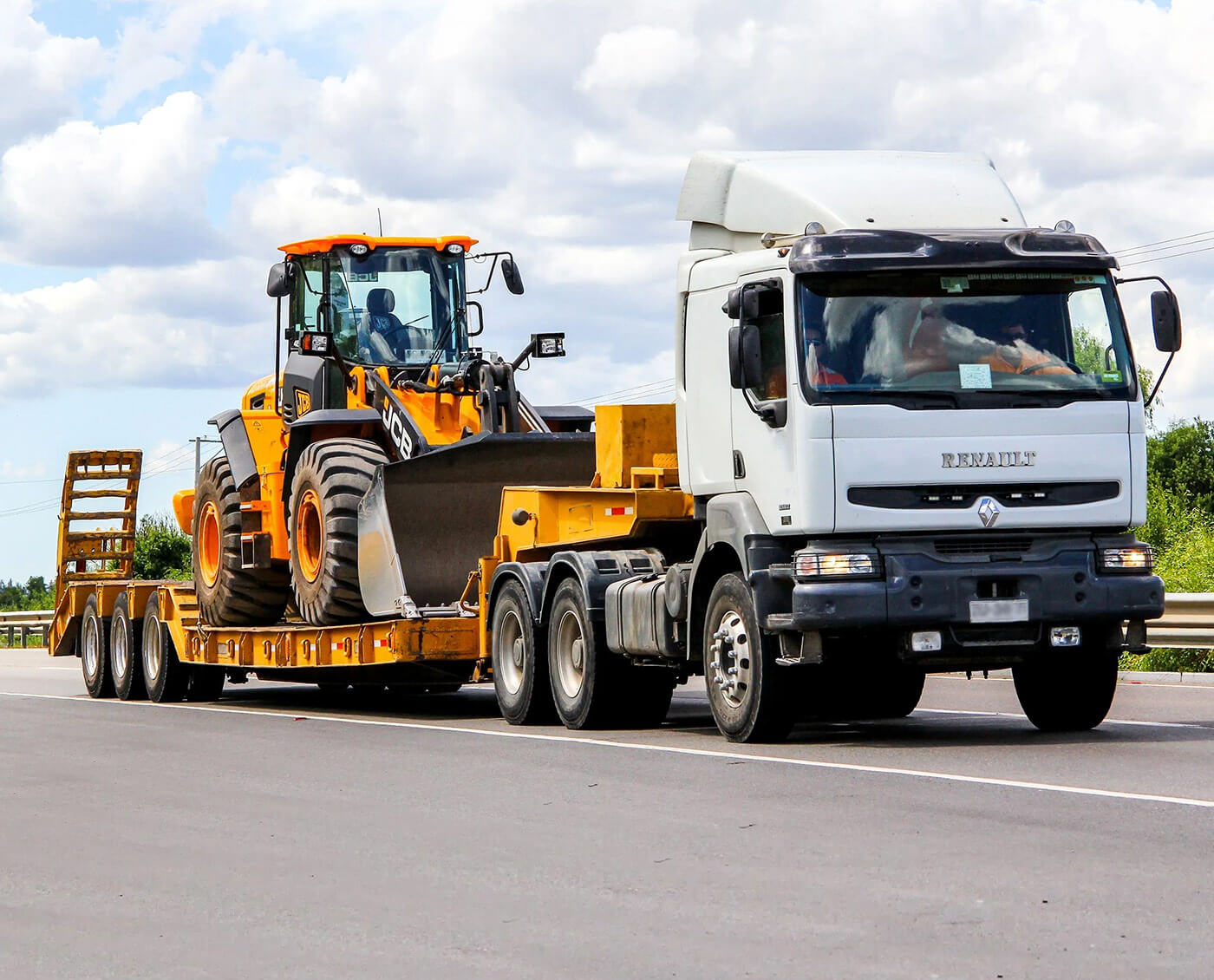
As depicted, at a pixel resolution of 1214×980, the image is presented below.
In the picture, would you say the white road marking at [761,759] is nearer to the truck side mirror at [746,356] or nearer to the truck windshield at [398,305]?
the truck side mirror at [746,356]

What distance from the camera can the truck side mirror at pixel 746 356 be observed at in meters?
12.0

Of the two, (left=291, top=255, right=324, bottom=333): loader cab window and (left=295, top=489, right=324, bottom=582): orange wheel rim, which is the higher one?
(left=291, top=255, right=324, bottom=333): loader cab window

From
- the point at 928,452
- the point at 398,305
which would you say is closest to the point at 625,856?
the point at 928,452

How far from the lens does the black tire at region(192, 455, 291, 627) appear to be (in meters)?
19.4

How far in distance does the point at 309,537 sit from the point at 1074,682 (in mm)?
7415

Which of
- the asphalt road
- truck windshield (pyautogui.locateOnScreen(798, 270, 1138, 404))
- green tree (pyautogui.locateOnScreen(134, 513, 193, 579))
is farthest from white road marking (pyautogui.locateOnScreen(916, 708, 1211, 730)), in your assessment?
green tree (pyautogui.locateOnScreen(134, 513, 193, 579))

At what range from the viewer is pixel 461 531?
16.6 m

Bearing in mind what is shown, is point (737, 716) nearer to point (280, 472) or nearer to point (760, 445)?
point (760, 445)

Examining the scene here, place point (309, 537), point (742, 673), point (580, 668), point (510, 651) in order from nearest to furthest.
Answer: point (742, 673)
point (580, 668)
point (510, 651)
point (309, 537)

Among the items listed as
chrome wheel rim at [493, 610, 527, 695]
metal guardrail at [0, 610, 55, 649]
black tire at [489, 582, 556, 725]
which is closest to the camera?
black tire at [489, 582, 556, 725]

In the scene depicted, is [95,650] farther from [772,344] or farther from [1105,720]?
[772,344]

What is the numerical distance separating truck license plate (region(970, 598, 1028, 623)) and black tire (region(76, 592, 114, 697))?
45.3ft

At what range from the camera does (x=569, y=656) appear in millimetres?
14688

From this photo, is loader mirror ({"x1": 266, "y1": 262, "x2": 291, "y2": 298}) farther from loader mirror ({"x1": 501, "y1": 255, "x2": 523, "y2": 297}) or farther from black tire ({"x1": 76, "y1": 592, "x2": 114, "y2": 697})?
black tire ({"x1": 76, "y1": 592, "x2": 114, "y2": 697})
